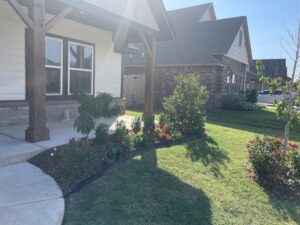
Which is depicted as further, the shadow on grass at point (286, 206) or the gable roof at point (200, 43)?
the gable roof at point (200, 43)

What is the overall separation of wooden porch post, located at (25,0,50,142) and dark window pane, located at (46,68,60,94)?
3.10 meters

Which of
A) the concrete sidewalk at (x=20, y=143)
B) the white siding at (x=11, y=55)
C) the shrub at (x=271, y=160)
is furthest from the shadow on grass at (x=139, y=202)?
the white siding at (x=11, y=55)

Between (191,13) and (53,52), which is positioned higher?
(191,13)

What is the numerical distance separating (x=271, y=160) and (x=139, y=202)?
103 inches

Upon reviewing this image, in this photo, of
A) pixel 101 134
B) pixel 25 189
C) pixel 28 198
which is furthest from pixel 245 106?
pixel 28 198

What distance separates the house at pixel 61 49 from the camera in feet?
17.1

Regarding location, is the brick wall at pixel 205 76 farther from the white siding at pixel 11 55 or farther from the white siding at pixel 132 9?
the white siding at pixel 11 55

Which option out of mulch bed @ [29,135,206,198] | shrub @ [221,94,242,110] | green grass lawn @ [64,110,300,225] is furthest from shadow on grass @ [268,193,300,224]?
shrub @ [221,94,242,110]

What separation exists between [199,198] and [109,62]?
7657 mm

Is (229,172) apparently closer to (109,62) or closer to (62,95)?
(62,95)

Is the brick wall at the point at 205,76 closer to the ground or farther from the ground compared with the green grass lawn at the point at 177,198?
farther from the ground

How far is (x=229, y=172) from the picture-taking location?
509 centimetres

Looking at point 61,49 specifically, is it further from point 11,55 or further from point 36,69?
point 36,69

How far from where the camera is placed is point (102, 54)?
10023 mm
